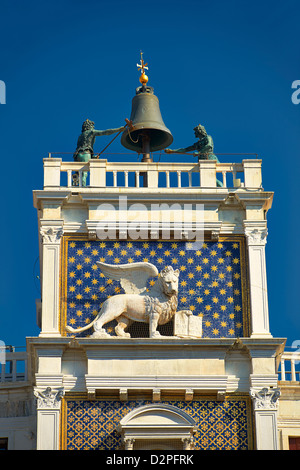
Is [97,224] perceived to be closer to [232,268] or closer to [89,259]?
[89,259]

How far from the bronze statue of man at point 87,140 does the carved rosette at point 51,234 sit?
2.47m

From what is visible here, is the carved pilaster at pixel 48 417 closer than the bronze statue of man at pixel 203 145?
Yes

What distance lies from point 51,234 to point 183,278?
2983mm

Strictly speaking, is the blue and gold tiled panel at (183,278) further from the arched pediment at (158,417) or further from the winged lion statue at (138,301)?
the arched pediment at (158,417)

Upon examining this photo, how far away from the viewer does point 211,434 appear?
32281 mm

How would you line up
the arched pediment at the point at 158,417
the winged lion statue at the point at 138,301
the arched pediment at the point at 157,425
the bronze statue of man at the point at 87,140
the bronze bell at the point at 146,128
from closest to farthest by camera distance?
the arched pediment at the point at 157,425
the arched pediment at the point at 158,417
the winged lion statue at the point at 138,301
the bronze statue of man at the point at 87,140
the bronze bell at the point at 146,128

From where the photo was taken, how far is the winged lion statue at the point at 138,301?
108 ft

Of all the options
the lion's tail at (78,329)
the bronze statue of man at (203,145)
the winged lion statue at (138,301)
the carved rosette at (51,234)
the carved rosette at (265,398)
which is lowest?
the carved rosette at (265,398)

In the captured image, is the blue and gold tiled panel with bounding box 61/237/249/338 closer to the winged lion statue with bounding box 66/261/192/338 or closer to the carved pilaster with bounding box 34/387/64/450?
the winged lion statue with bounding box 66/261/192/338

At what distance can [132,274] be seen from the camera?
110 ft

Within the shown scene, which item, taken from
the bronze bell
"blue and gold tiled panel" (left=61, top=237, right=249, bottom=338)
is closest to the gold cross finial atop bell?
the bronze bell

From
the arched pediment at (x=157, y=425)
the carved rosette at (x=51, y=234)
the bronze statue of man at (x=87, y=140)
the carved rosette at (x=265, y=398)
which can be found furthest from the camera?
the bronze statue of man at (x=87, y=140)

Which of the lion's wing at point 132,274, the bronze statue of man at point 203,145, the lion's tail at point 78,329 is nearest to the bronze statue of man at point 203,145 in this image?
the bronze statue of man at point 203,145
